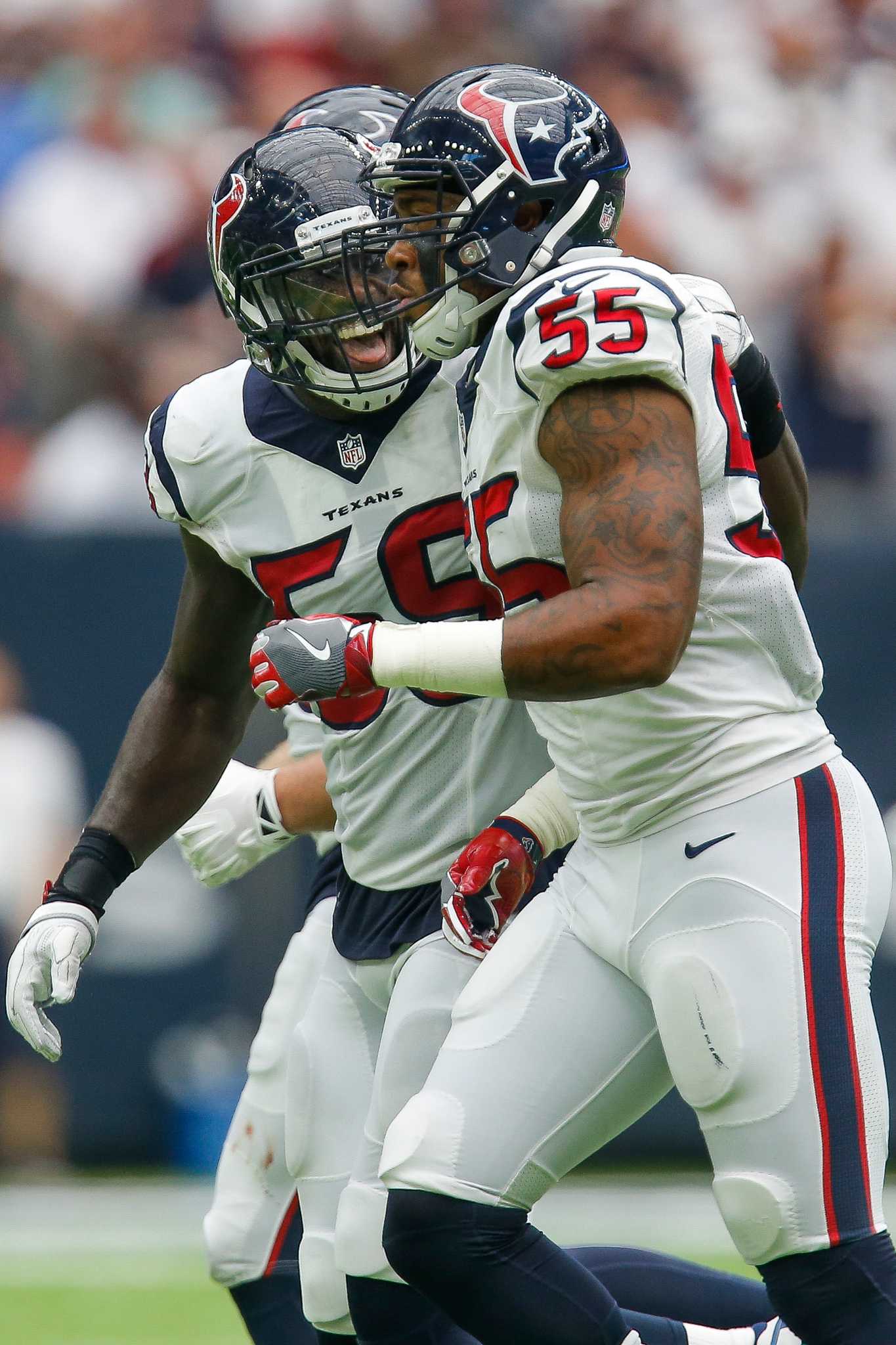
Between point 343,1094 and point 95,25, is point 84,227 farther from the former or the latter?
point 343,1094

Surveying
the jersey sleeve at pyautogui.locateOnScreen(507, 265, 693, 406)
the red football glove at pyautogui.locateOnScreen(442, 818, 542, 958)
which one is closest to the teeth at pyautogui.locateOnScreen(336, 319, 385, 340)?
the jersey sleeve at pyautogui.locateOnScreen(507, 265, 693, 406)

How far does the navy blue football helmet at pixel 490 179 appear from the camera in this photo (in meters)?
2.58

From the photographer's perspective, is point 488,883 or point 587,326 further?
point 488,883

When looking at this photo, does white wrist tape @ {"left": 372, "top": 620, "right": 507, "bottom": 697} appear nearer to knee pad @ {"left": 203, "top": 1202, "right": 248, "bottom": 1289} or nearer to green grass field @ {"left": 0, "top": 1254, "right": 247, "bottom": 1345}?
knee pad @ {"left": 203, "top": 1202, "right": 248, "bottom": 1289}

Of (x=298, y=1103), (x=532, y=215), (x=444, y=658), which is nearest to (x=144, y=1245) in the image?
(x=298, y=1103)

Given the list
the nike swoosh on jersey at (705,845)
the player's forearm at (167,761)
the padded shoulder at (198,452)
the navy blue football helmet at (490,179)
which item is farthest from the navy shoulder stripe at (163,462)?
the nike swoosh on jersey at (705,845)

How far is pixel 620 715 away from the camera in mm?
2514

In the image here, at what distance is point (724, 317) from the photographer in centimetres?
283

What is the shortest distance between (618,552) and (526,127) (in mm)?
657

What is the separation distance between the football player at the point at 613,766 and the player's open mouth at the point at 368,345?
8.9 inches

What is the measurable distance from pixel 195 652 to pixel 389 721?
44cm

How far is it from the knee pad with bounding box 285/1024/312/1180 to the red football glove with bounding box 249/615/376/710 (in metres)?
0.91

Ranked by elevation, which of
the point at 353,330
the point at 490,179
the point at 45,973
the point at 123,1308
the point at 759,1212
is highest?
the point at 490,179

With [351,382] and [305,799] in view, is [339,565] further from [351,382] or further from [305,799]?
[305,799]
